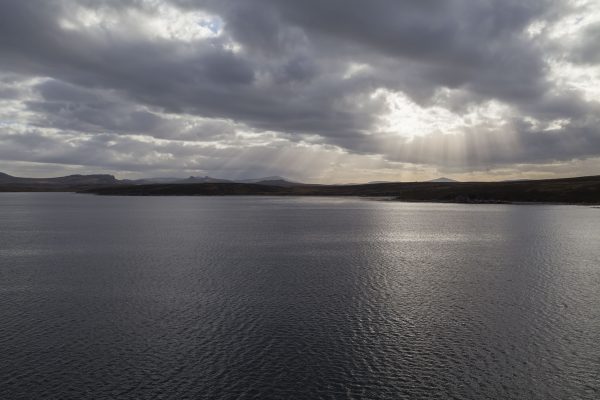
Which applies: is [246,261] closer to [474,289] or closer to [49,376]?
[474,289]

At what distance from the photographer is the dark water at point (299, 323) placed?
2548cm

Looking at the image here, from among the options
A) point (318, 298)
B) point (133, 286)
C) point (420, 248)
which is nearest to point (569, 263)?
point (420, 248)

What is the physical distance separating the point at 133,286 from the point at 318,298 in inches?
808

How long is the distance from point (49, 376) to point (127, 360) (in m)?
4.40

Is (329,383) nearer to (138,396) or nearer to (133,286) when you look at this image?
(138,396)

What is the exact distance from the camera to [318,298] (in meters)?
43.0

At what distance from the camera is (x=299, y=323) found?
1405 inches

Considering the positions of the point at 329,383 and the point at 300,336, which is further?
the point at 300,336

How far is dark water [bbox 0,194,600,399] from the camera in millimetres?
25484

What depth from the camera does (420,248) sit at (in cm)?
7575

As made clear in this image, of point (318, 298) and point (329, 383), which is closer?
point (329, 383)

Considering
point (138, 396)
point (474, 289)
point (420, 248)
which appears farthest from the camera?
point (420, 248)

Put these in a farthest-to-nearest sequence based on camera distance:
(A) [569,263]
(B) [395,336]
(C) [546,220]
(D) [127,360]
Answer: (C) [546,220], (A) [569,263], (B) [395,336], (D) [127,360]

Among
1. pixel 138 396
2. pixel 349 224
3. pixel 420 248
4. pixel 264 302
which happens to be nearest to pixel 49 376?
pixel 138 396
